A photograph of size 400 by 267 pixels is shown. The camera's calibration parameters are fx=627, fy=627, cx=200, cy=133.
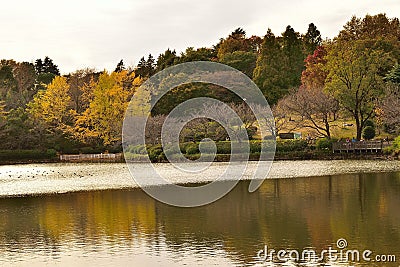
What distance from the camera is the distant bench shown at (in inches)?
1597

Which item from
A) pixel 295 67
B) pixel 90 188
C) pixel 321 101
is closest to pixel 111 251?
pixel 90 188

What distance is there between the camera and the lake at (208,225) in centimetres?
1219

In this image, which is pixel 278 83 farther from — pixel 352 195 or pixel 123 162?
pixel 352 195

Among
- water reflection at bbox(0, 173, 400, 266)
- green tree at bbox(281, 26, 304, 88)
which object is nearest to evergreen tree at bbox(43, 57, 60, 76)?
green tree at bbox(281, 26, 304, 88)

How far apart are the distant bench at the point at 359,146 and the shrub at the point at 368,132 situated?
370 cm

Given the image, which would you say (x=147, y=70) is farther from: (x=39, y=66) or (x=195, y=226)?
(x=195, y=226)

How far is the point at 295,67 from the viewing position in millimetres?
60750

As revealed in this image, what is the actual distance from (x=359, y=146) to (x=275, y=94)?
15.3 m

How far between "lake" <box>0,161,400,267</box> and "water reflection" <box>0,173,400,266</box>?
0.02 meters

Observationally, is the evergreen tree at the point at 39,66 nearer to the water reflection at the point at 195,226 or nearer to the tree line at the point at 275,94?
the tree line at the point at 275,94

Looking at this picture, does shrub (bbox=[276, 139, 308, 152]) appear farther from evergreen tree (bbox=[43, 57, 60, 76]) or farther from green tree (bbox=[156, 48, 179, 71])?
evergreen tree (bbox=[43, 57, 60, 76])

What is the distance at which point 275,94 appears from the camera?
55094 millimetres

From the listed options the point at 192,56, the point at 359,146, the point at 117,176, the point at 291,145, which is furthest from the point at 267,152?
the point at 192,56

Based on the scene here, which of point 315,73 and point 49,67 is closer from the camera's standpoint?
point 315,73
